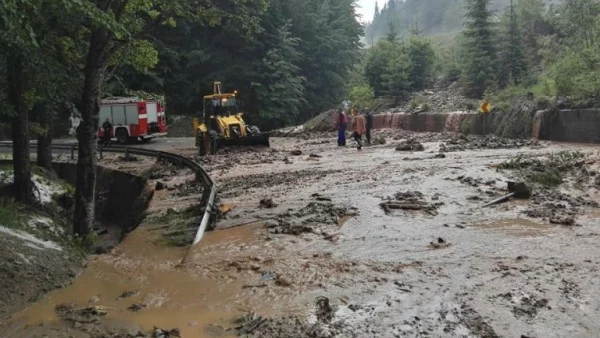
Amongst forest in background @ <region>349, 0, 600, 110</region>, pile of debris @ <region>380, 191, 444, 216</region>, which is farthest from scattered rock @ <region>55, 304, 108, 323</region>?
forest in background @ <region>349, 0, 600, 110</region>

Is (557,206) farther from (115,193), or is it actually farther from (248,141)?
(248,141)

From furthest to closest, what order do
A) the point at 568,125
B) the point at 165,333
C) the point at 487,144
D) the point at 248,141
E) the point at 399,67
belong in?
the point at 399,67 → the point at 248,141 → the point at 487,144 → the point at 568,125 → the point at 165,333

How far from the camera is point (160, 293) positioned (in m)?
6.36

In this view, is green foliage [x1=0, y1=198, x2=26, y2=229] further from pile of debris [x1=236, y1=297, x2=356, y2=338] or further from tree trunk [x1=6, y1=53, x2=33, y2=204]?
pile of debris [x1=236, y1=297, x2=356, y2=338]

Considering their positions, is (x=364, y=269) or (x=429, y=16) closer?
(x=364, y=269)

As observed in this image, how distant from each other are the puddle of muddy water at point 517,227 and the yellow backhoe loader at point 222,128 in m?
16.5

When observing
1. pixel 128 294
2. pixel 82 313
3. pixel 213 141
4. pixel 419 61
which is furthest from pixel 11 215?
pixel 419 61

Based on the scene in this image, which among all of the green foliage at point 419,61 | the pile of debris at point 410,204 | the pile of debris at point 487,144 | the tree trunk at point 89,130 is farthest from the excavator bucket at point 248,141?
the green foliage at point 419,61

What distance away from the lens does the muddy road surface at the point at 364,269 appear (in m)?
5.13

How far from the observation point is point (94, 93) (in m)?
9.75

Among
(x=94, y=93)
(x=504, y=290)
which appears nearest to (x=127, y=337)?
(x=504, y=290)

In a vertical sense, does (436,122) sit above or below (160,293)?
above

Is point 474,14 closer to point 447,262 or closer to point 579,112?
point 579,112

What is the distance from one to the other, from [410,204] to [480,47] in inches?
1352
